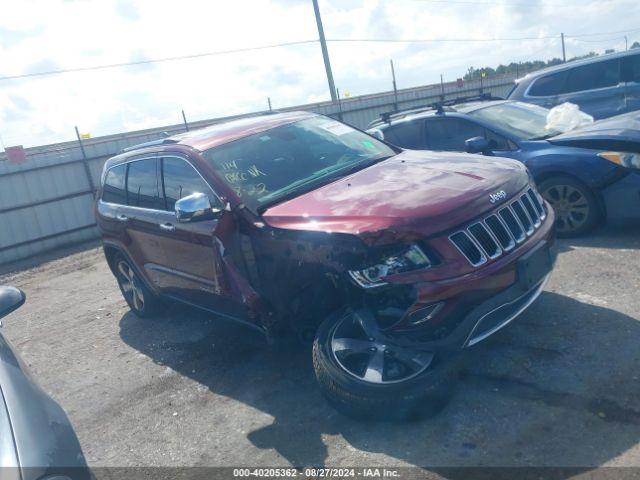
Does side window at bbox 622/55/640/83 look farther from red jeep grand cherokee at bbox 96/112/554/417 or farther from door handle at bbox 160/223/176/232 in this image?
door handle at bbox 160/223/176/232

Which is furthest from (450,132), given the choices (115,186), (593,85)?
(115,186)

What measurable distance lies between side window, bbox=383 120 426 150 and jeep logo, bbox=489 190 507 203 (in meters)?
3.94

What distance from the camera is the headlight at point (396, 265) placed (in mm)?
3334

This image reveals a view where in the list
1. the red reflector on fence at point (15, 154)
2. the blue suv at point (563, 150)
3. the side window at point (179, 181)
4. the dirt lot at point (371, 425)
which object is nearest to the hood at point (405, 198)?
the side window at point (179, 181)

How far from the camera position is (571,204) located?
20.0 feet

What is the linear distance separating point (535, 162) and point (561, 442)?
3.82 m

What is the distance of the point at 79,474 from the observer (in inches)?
98.2

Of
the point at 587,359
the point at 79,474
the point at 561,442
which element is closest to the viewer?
the point at 79,474

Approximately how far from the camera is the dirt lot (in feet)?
10.4

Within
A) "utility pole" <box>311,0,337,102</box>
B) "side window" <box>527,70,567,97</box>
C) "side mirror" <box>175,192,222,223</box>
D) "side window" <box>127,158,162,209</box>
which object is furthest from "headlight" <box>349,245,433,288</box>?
"utility pole" <box>311,0,337,102</box>

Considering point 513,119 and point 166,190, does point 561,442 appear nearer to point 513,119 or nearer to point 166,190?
point 166,190

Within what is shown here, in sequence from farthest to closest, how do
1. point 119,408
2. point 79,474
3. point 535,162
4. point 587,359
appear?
1. point 535,162
2. point 119,408
3. point 587,359
4. point 79,474

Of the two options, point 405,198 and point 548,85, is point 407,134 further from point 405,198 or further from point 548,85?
point 405,198

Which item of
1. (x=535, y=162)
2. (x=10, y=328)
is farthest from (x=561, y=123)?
(x=10, y=328)
